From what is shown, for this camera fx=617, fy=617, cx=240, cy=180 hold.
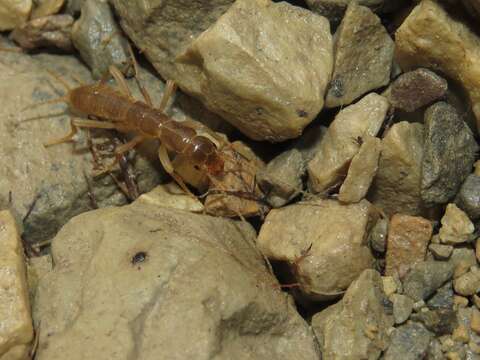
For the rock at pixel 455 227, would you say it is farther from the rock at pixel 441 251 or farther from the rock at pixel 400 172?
the rock at pixel 400 172

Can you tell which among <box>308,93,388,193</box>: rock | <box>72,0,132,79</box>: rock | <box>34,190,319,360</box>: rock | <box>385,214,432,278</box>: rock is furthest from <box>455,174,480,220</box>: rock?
<box>72,0,132,79</box>: rock

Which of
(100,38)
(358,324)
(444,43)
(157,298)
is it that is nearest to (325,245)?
(358,324)

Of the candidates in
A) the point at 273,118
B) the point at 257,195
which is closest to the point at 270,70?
the point at 273,118

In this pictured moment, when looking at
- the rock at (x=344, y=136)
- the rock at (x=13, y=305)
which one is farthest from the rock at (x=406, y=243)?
the rock at (x=13, y=305)

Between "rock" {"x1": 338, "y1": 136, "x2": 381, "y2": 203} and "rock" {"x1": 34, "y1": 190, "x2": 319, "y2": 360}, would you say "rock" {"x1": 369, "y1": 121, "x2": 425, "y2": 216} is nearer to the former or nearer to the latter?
"rock" {"x1": 338, "y1": 136, "x2": 381, "y2": 203}

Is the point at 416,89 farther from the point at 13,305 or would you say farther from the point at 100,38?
the point at 13,305
